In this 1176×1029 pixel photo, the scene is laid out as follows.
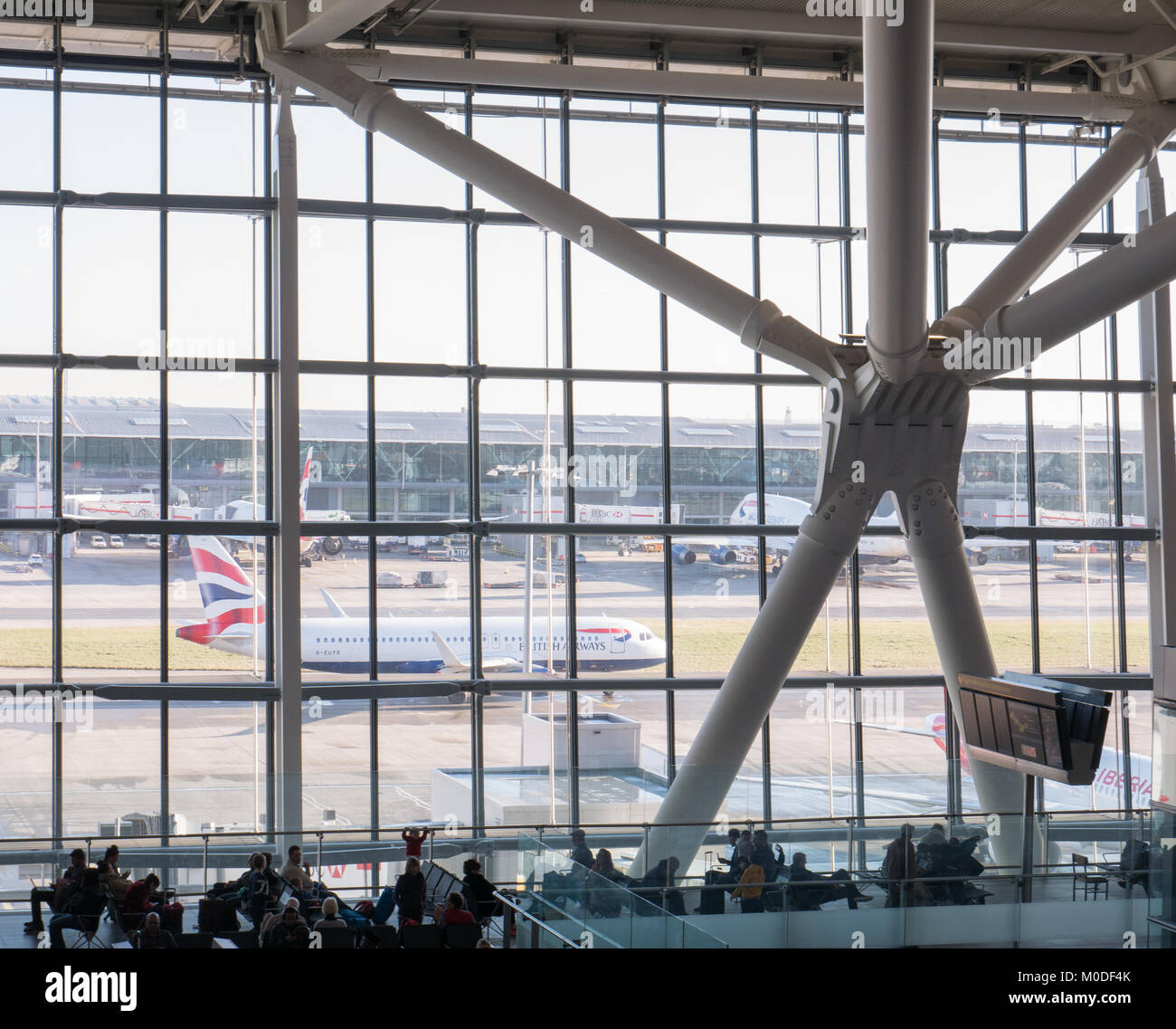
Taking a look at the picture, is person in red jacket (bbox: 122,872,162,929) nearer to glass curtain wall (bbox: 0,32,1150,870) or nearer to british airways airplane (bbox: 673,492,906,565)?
glass curtain wall (bbox: 0,32,1150,870)

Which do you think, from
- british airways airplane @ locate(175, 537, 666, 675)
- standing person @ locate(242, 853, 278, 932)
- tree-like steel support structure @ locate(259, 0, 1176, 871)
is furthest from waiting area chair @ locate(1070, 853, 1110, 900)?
british airways airplane @ locate(175, 537, 666, 675)

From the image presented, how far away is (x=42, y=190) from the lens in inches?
630

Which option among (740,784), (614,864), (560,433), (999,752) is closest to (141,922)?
(614,864)

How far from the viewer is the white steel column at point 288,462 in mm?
16031

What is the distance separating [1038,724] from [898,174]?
5058 millimetres

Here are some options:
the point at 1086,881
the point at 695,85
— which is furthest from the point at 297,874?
the point at 695,85

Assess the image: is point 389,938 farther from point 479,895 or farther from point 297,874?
point 297,874

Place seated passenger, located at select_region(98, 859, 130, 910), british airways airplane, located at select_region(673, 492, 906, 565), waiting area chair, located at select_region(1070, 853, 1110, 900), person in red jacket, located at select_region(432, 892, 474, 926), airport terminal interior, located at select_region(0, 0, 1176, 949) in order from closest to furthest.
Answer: person in red jacket, located at select_region(432, 892, 474, 926)
seated passenger, located at select_region(98, 859, 130, 910)
waiting area chair, located at select_region(1070, 853, 1110, 900)
airport terminal interior, located at select_region(0, 0, 1176, 949)
british airways airplane, located at select_region(673, 492, 906, 565)

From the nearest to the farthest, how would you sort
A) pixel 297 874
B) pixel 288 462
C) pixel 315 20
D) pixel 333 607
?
pixel 297 874
pixel 315 20
pixel 288 462
pixel 333 607

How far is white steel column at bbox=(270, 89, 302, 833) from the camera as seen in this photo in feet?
52.6
